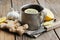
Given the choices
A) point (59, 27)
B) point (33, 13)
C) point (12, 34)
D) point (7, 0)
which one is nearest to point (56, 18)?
point (59, 27)

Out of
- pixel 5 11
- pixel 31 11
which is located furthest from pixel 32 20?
pixel 5 11

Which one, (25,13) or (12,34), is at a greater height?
(25,13)

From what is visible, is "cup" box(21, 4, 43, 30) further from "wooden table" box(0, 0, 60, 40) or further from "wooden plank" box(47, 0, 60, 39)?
"wooden plank" box(47, 0, 60, 39)

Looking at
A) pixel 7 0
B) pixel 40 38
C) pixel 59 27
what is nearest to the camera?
pixel 40 38

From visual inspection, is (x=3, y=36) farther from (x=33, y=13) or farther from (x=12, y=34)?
(x=33, y=13)

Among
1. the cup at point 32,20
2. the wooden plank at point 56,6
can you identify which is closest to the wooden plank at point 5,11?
the cup at point 32,20

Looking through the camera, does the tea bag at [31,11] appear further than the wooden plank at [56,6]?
No

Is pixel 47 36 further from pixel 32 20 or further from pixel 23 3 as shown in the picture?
pixel 23 3

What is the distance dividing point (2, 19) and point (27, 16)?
0.17 metres

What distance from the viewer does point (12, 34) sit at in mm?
1101

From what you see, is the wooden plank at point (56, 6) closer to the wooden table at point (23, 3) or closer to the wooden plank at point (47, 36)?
the wooden table at point (23, 3)

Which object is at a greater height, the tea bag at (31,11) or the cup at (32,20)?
the tea bag at (31,11)

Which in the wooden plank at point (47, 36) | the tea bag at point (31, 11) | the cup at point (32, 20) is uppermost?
the tea bag at point (31, 11)

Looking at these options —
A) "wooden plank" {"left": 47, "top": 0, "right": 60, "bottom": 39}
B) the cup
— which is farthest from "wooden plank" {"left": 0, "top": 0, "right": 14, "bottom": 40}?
"wooden plank" {"left": 47, "top": 0, "right": 60, "bottom": 39}
